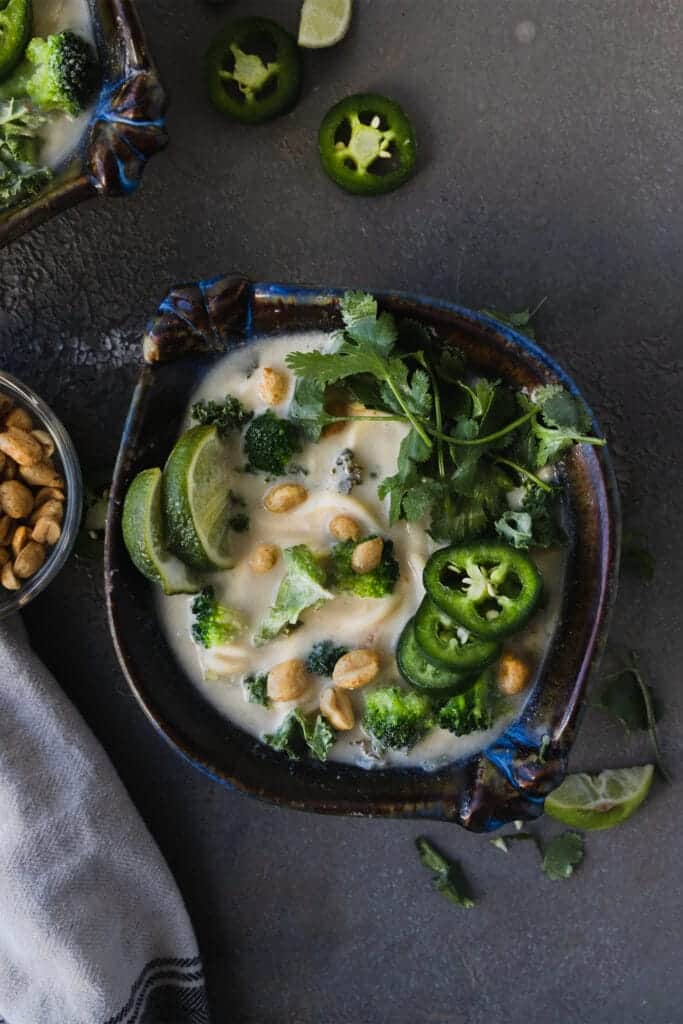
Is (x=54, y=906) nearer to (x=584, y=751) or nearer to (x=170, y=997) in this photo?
(x=170, y=997)

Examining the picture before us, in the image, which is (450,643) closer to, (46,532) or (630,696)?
(630,696)

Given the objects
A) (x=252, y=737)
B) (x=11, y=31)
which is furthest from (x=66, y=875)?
(x=11, y=31)

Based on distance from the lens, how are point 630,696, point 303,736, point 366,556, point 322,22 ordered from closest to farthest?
point 366,556 < point 303,736 < point 322,22 < point 630,696

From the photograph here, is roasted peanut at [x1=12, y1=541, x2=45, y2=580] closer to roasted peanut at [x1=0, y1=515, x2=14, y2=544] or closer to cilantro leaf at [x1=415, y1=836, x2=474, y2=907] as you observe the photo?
roasted peanut at [x1=0, y1=515, x2=14, y2=544]

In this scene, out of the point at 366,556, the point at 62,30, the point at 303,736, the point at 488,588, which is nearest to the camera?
the point at 488,588

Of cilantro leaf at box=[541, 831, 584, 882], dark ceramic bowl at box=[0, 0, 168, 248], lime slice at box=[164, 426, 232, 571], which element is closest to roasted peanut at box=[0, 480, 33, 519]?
lime slice at box=[164, 426, 232, 571]

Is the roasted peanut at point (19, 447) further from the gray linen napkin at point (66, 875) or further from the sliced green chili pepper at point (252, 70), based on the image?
the sliced green chili pepper at point (252, 70)

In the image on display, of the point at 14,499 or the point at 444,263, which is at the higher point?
the point at 14,499
